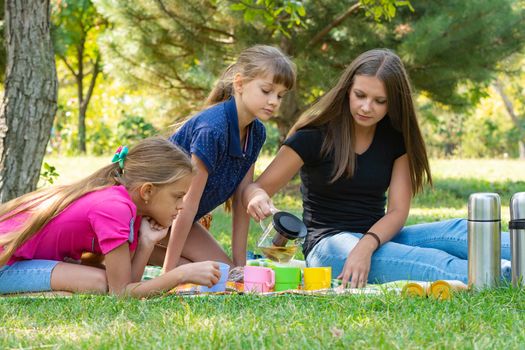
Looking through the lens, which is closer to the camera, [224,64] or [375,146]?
[375,146]

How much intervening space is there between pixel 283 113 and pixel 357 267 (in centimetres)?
672

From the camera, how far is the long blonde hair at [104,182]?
3.50 metres

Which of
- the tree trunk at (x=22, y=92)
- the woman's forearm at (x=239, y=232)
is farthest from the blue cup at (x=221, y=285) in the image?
the tree trunk at (x=22, y=92)

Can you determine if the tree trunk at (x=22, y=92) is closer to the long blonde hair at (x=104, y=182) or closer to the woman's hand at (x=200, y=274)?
the long blonde hair at (x=104, y=182)

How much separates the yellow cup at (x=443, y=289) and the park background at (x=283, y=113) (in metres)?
0.05

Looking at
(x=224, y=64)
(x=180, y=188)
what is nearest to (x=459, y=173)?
(x=224, y=64)

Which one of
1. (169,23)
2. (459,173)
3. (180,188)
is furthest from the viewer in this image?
(459,173)

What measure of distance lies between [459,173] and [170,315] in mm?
11900

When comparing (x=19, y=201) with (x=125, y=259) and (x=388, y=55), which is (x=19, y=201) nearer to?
(x=125, y=259)

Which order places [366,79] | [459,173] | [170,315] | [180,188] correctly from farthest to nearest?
[459,173]
[366,79]
[180,188]
[170,315]

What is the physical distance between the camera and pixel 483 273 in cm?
341

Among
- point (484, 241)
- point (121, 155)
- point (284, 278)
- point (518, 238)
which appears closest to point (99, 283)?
point (121, 155)

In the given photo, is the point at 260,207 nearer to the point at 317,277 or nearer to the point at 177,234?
the point at 317,277

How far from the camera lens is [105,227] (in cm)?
339
